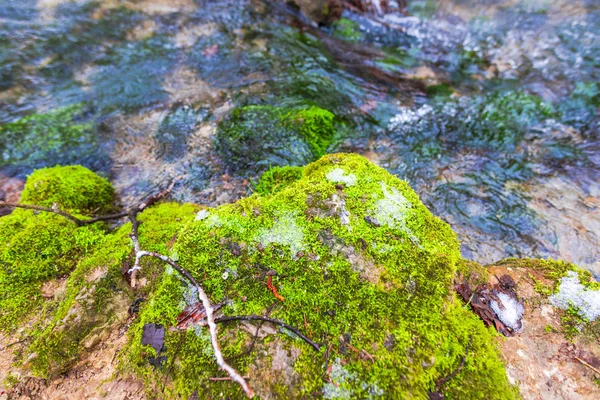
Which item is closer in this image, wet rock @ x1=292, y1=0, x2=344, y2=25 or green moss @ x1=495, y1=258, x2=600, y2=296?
green moss @ x1=495, y1=258, x2=600, y2=296

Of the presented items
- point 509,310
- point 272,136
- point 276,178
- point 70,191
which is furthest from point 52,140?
point 509,310

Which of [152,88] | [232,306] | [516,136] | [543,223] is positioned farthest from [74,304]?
[516,136]

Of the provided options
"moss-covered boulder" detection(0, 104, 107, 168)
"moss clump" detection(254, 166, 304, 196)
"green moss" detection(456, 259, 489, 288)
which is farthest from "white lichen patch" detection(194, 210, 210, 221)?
"moss-covered boulder" detection(0, 104, 107, 168)

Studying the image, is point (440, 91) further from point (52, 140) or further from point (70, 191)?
point (52, 140)

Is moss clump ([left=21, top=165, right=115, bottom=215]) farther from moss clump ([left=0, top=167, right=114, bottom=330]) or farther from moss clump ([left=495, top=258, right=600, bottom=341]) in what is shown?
moss clump ([left=495, top=258, right=600, bottom=341])

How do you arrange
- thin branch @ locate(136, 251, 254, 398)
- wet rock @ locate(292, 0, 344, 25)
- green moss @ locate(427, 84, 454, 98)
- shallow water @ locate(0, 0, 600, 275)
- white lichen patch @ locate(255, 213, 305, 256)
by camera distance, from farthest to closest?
wet rock @ locate(292, 0, 344, 25) < green moss @ locate(427, 84, 454, 98) < shallow water @ locate(0, 0, 600, 275) < white lichen patch @ locate(255, 213, 305, 256) < thin branch @ locate(136, 251, 254, 398)

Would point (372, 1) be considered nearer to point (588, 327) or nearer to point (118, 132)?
point (118, 132)

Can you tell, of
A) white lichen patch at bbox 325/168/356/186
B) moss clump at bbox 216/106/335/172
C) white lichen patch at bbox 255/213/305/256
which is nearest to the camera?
white lichen patch at bbox 255/213/305/256
